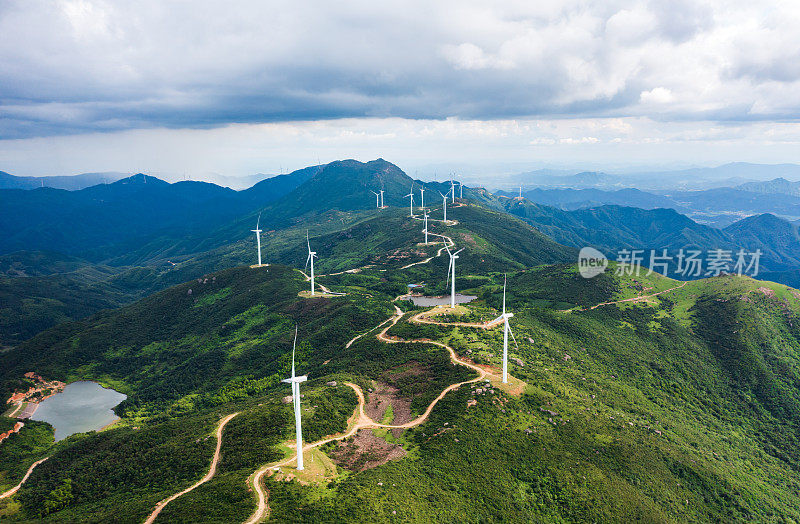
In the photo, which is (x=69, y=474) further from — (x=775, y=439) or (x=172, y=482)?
(x=775, y=439)

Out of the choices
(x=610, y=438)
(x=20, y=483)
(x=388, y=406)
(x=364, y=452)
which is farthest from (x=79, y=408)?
(x=610, y=438)

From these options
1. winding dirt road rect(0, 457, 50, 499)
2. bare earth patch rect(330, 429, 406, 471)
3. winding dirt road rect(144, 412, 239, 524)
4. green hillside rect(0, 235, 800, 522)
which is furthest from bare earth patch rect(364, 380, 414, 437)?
winding dirt road rect(0, 457, 50, 499)

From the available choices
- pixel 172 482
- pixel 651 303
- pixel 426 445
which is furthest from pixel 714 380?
pixel 172 482

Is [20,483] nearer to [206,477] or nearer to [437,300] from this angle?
[206,477]

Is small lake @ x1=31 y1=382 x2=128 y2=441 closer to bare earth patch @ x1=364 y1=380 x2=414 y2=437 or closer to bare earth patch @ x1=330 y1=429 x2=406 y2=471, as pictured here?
bare earth patch @ x1=364 y1=380 x2=414 y2=437

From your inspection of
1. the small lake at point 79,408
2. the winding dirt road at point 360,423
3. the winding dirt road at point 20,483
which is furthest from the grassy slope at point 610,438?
the small lake at point 79,408

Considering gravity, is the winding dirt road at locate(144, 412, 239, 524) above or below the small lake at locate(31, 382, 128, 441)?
above
